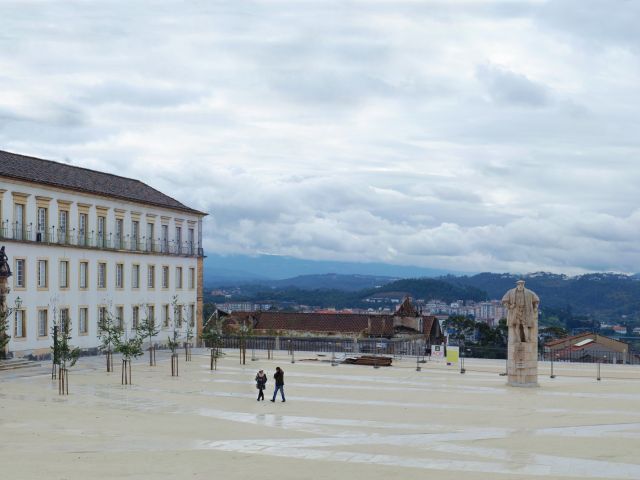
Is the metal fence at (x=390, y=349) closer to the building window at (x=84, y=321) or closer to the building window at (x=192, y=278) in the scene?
the building window at (x=192, y=278)

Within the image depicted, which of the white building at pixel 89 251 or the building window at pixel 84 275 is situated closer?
the white building at pixel 89 251

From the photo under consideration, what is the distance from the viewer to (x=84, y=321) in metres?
55.2

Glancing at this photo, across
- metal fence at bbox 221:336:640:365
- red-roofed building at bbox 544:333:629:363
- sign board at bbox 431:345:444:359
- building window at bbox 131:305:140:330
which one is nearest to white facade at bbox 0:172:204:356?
building window at bbox 131:305:140:330

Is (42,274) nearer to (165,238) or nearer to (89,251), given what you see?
(89,251)

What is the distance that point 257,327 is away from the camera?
249 feet

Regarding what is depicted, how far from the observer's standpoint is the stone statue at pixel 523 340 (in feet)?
133

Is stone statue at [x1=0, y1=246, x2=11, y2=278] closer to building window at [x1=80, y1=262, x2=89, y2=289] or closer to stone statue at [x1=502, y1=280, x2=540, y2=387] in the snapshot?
building window at [x1=80, y1=262, x2=89, y2=289]

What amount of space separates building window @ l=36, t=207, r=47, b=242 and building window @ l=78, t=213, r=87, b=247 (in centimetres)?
317

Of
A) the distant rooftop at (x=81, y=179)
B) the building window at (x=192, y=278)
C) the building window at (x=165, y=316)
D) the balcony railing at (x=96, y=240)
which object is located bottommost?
the building window at (x=165, y=316)

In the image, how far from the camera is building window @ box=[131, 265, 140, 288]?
60.4m

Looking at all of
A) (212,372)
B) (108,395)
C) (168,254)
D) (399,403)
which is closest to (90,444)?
(108,395)

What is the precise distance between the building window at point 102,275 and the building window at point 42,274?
17.2 ft

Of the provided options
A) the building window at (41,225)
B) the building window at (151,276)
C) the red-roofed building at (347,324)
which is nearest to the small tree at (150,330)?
the building window at (151,276)

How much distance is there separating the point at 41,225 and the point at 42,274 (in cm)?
278
